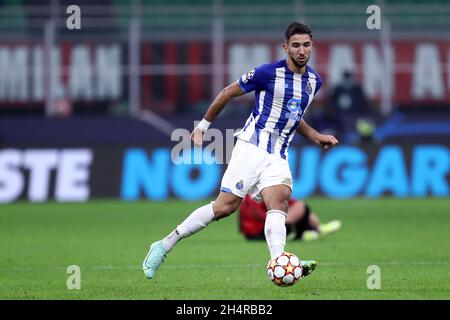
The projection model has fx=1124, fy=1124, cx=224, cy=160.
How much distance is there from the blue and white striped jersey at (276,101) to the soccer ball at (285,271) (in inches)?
42.2

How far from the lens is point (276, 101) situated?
9062mm

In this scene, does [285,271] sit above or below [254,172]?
below

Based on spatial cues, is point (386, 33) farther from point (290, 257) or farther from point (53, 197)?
point (290, 257)

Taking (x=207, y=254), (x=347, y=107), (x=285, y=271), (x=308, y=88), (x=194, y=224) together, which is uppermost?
(x=347, y=107)

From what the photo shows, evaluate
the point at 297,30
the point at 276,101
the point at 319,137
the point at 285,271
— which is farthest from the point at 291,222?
the point at 285,271

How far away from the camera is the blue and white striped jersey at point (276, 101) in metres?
9.04

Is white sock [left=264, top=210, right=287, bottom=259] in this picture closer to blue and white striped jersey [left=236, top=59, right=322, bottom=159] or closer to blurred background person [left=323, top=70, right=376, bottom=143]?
blue and white striped jersey [left=236, top=59, right=322, bottom=159]

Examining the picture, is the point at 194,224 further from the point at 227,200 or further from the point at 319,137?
the point at 319,137

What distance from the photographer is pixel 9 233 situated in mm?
15266

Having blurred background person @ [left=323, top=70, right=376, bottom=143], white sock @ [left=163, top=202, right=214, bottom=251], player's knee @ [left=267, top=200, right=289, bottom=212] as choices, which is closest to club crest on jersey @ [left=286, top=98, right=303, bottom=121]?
player's knee @ [left=267, top=200, right=289, bottom=212]

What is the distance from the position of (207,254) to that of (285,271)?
402 centimetres

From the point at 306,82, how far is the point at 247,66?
15401 millimetres

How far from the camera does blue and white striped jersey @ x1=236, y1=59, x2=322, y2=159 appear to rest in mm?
9039
